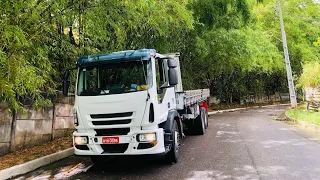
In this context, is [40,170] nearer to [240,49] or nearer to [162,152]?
[162,152]

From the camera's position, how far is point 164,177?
491 centimetres

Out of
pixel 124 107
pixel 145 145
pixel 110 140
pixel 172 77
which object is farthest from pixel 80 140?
pixel 172 77

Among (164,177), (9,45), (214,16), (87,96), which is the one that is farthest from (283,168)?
(214,16)

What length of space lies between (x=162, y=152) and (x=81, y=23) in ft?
13.6

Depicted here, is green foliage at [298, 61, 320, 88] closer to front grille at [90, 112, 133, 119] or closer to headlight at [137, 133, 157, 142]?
headlight at [137, 133, 157, 142]

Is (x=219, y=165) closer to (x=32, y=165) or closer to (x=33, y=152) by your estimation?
(x=32, y=165)

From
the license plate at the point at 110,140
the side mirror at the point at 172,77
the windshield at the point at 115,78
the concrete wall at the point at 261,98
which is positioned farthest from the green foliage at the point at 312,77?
the license plate at the point at 110,140

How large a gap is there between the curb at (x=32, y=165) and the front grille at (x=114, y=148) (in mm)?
1893

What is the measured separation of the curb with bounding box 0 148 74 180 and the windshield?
1.98 metres

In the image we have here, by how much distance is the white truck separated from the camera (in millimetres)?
4969

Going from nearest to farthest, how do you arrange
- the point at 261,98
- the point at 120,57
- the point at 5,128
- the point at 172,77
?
the point at 120,57 → the point at 172,77 → the point at 5,128 → the point at 261,98

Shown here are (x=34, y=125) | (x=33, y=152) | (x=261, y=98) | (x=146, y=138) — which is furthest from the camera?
(x=261, y=98)

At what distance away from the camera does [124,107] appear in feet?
16.4

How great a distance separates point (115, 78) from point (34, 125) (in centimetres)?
332
